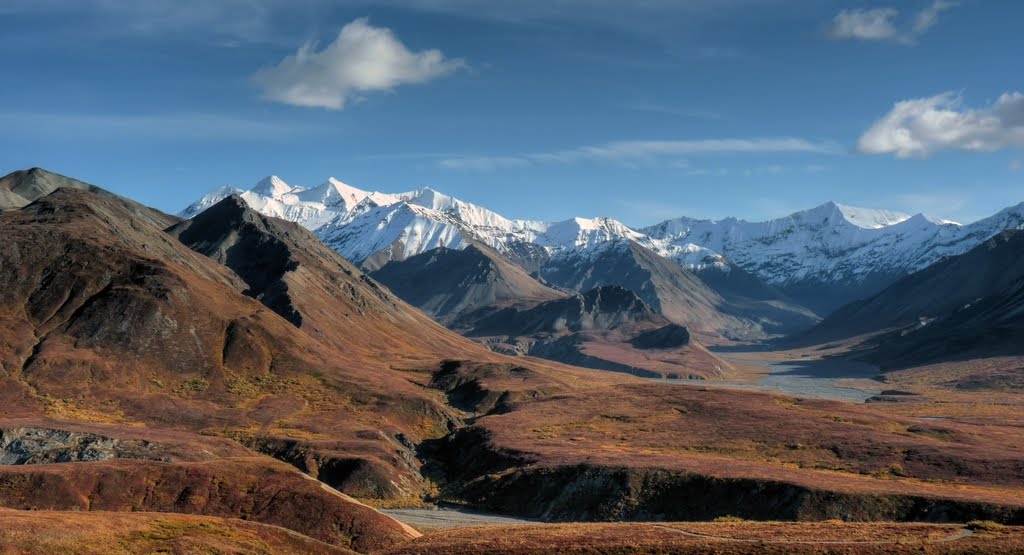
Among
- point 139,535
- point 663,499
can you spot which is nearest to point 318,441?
point 663,499

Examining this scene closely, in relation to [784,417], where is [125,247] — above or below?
above

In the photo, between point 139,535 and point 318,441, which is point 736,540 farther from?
point 318,441

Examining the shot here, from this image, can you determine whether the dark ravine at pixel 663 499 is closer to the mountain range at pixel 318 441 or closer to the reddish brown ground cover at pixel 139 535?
the mountain range at pixel 318 441

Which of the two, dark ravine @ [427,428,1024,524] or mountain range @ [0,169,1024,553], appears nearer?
mountain range @ [0,169,1024,553]

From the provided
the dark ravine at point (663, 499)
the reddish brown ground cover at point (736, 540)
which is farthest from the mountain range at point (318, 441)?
the reddish brown ground cover at point (736, 540)

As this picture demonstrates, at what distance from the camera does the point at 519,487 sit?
406ft

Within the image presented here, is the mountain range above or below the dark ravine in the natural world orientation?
above

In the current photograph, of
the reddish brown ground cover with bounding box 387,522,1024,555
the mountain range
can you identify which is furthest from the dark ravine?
the reddish brown ground cover with bounding box 387,522,1024,555

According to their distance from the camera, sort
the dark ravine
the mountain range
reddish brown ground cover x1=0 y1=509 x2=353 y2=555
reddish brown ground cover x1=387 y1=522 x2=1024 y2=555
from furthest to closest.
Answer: the dark ravine
the mountain range
reddish brown ground cover x1=0 y1=509 x2=353 y2=555
reddish brown ground cover x1=387 y1=522 x2=1024 y2=555

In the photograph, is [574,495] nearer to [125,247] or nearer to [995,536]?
[995,536]

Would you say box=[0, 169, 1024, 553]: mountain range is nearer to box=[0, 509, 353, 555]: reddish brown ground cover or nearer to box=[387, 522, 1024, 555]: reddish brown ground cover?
box=[0, 509, 353, 555]: reddish brown ground cover

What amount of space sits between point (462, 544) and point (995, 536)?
36.7m

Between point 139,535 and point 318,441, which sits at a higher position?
point 139,535

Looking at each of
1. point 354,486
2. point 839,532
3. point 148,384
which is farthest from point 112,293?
point 839,532
